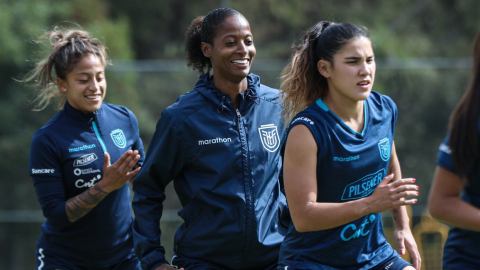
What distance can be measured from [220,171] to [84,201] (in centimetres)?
96

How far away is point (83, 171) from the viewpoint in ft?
13.8

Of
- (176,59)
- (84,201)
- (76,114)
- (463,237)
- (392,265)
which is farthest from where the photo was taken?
(176,59)

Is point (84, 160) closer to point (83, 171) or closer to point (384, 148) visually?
point (83, 171)

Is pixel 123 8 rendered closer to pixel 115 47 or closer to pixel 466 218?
pixel 115 47

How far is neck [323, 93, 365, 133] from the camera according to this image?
10.7ft

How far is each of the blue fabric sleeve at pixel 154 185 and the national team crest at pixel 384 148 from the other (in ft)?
3.57

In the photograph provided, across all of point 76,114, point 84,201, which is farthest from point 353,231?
point 76,114

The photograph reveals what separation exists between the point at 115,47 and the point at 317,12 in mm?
5563

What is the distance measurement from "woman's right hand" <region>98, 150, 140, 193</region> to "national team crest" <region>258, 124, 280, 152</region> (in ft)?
2.59

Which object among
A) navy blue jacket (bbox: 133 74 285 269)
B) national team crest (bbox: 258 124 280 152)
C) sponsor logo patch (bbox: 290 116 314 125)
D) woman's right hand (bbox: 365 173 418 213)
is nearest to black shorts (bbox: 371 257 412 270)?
woman's right hand (bbox: 365 173 418 213)

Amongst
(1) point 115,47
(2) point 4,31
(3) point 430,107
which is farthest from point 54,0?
(3) point 430,107

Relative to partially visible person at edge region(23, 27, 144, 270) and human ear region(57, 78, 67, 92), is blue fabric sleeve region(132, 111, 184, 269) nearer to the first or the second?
partially visible person at edge region(23, 27, 144, 270)

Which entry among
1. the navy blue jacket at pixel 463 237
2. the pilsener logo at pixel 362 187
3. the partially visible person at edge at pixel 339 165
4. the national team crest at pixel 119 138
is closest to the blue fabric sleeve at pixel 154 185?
the national team crest at pixel 119 138

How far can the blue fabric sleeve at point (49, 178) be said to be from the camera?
409 centimetres
